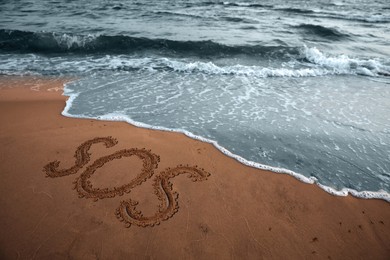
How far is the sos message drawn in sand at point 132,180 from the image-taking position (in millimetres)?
3250

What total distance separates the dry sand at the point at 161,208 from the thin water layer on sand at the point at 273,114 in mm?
482

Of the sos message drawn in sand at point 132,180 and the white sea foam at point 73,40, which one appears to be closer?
the sos message drawn in sand at point 132,180

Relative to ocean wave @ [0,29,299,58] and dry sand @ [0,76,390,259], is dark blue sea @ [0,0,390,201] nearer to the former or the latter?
ocean wave @ [0,29,299,58]

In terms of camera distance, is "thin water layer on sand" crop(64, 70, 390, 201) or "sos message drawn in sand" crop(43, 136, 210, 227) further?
"thin water layer on sand" crop(64, 70, 390, 201)

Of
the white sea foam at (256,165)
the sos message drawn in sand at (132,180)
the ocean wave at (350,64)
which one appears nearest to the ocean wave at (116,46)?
the ocean wave at (350,64)

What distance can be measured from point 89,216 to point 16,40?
11527 millimetres

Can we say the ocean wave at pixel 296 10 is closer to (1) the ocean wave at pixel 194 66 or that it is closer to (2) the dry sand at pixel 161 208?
(1) the ocean wave at pixel 194 66

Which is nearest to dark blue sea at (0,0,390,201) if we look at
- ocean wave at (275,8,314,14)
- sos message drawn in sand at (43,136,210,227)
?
sos message drawn in sand at (43,136,210,227)

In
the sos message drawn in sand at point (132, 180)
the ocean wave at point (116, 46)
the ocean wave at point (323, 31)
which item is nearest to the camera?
the sos message drawn in sand at point (132, 180)

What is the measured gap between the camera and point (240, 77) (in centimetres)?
809

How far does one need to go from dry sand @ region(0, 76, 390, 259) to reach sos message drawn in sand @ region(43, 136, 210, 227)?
0.5 inches

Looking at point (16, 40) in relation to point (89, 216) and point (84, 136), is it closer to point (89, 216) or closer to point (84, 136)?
point (84, 136)

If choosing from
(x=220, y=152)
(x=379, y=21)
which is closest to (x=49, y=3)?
(x=220, y=152)

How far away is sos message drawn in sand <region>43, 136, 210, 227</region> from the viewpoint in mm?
3250
